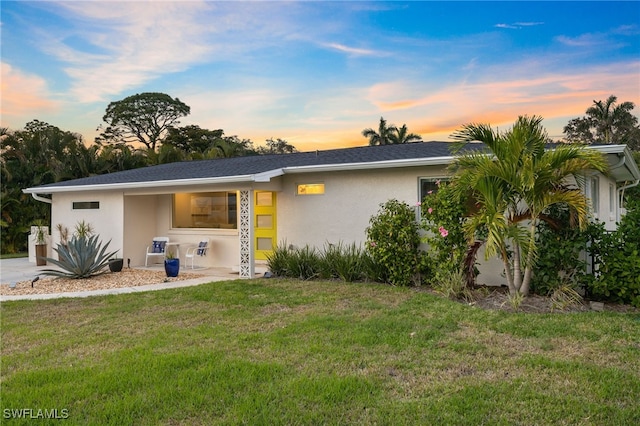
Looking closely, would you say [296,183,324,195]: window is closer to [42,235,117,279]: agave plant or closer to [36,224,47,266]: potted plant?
[42,235,117,279]: agave plant

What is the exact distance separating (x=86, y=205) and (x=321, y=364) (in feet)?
37.2

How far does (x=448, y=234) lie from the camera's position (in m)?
7.88

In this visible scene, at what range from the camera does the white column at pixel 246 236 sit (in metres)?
9.94

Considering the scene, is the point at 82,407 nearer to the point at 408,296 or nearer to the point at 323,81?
the point at 408,296

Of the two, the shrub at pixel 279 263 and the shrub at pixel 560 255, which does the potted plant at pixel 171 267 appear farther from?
the shrub at pixel 560 255

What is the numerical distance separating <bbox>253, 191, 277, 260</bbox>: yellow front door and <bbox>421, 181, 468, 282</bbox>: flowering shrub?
4.77 meters

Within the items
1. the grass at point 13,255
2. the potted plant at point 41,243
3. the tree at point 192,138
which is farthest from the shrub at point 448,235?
the tree at point 192,138

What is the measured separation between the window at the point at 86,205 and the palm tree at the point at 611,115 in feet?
113

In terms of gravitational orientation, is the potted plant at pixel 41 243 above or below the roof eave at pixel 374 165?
below

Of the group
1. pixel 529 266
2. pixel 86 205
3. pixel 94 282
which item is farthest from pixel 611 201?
pixel 86 205

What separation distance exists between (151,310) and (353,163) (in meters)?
5.15

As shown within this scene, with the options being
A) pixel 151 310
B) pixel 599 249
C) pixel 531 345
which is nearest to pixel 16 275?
pixel 151 310

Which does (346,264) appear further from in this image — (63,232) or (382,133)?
(382,133)

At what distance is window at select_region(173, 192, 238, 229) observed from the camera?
1220 cm
